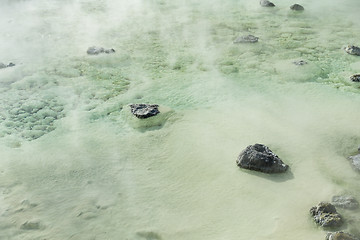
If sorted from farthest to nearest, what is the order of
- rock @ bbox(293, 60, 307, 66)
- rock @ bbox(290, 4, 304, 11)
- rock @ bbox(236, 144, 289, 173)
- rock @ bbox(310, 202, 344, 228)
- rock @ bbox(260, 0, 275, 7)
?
rock @ bbox(260, 0, 275, 7) < rock @ bbox(290, 4, 304, 11) < rock @ bbox(293, 60, 307, 66) < rock @ bbox(236, 144, 289, 173) < rock @ bbox(310, 202, 344, 228)

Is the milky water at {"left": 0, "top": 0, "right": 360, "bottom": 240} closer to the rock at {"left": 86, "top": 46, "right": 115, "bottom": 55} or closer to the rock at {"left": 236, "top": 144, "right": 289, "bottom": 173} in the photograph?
the rock at {"left": 236, "top": 144, "right": 289, "bottom": 173}

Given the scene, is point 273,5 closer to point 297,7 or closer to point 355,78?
point 297,7

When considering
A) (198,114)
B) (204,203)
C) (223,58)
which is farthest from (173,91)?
(204,203)

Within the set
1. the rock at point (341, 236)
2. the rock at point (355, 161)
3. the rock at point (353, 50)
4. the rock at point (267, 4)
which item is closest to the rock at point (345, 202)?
the rock at point (341, 236)

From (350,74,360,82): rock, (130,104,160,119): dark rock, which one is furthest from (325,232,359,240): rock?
(350,74,360,82): rock

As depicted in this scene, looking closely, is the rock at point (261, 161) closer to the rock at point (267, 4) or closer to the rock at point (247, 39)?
the rock at point (247, 39)
